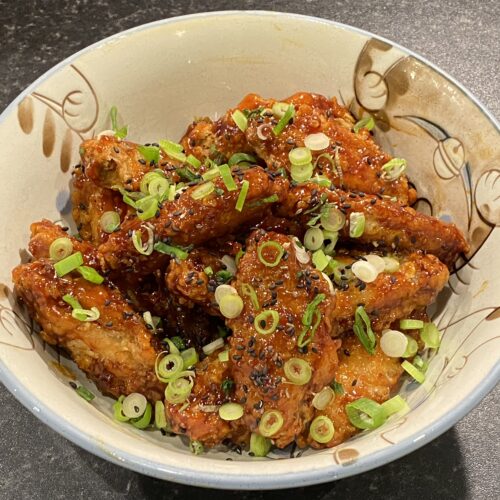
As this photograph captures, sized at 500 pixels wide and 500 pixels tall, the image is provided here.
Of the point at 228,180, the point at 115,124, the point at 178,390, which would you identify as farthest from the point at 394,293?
the point at 115,124

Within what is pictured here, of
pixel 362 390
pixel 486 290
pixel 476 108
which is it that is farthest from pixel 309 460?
pixel 476 108

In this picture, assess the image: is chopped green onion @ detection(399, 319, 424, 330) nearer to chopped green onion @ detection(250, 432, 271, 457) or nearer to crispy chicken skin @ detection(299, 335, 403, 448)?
crispy chicken skin @ detection(299, 335, 403, 448)

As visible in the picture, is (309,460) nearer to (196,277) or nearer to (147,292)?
(196,277)

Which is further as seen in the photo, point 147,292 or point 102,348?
point 147,292

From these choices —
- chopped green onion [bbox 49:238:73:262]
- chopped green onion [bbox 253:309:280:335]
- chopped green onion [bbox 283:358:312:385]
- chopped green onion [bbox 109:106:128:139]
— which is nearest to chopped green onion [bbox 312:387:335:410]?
chopped green onion [bbox 283:358:312:385]

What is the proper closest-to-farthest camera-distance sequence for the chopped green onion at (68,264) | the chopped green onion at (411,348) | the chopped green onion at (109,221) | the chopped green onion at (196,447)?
the chopped green onion at (196,447), the chopped green onion at (68,264), the chopped green onion at (411,348), the chopped green onion at (109,221)

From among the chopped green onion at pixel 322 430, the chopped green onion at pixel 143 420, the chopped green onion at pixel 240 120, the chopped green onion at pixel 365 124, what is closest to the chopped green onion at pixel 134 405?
the chopped green onion at pixel 143 420

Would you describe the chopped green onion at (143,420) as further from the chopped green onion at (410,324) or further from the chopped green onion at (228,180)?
the chopped green onion at (410,324)
